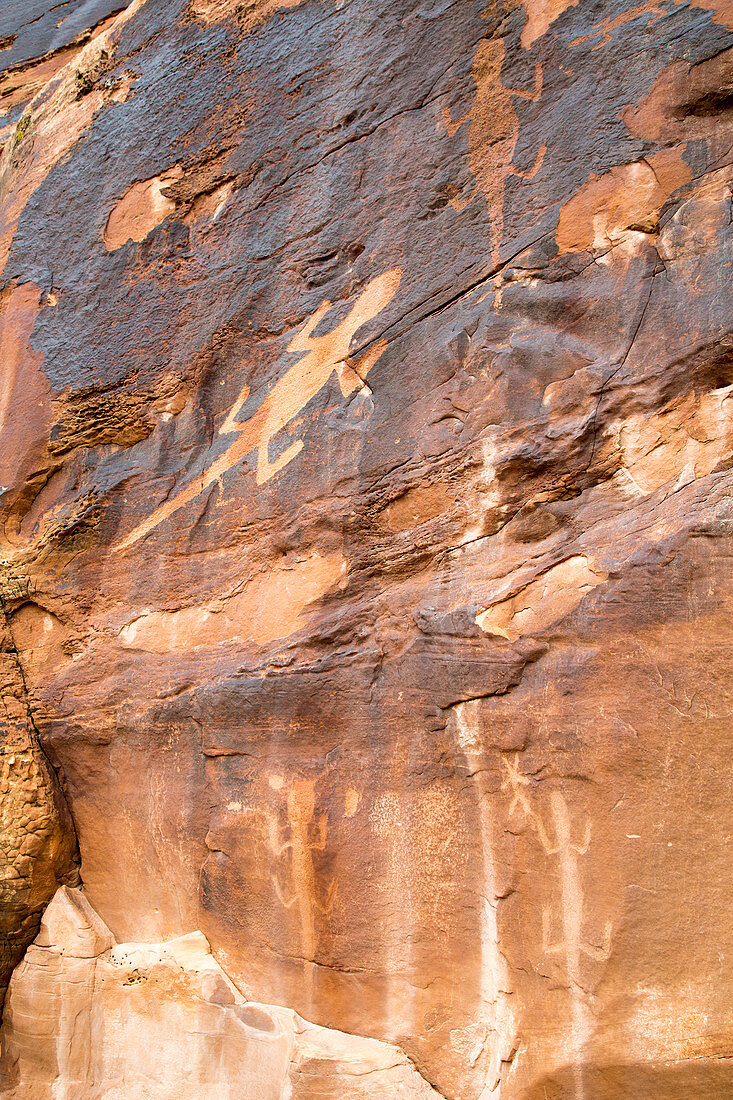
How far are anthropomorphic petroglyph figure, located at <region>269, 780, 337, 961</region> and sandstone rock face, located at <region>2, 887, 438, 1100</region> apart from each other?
1.59 feet

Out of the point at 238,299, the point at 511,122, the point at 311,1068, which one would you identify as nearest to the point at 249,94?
the point at 238,299

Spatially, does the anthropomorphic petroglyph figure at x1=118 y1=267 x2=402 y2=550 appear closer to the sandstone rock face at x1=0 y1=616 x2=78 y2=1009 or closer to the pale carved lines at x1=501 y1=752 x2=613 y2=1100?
the sandstone rock face at x1=0 y1=616 x2=78 y2=1009

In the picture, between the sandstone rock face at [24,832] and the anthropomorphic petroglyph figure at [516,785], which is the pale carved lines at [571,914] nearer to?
the anthropomorphic petroglyph figure at [516,785]

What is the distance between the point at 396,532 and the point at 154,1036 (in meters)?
2.99

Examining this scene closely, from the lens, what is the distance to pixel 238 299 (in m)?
4.47

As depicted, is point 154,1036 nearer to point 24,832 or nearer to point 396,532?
point 24,832

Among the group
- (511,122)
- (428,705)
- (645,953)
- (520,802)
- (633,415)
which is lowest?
(645,953)

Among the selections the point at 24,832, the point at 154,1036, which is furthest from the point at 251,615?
the point at 154,1036

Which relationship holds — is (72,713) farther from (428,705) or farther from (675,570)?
(675,570)

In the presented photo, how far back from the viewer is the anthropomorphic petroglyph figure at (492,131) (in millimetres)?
3811

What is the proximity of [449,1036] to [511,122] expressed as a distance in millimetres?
4601

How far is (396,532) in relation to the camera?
12.5 ft

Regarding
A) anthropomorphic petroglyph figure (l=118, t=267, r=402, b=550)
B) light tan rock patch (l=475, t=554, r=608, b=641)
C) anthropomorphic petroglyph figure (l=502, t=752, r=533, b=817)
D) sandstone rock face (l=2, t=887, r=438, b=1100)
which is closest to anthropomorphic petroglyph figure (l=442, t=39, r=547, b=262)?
anthropomorphic petroglyph figure (l=118, t=267, r=402, b=550)

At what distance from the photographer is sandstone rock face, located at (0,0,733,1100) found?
303 cm
